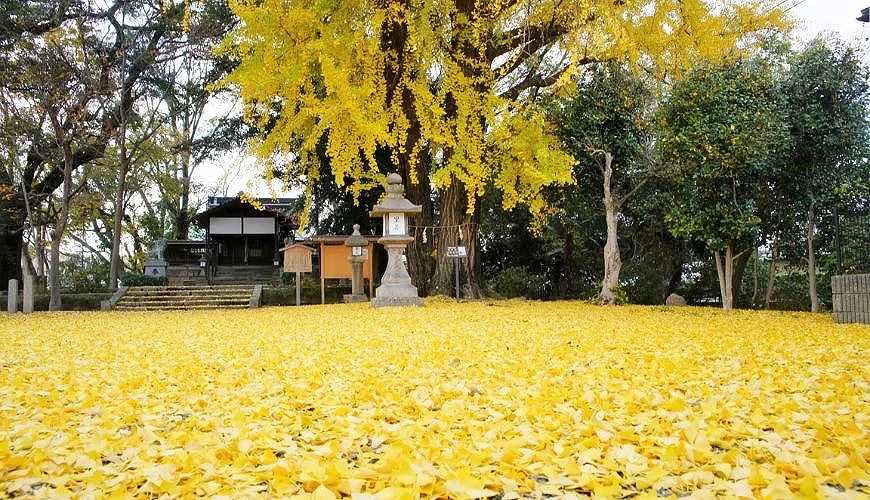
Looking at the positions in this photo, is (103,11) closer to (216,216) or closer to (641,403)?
(216,216)

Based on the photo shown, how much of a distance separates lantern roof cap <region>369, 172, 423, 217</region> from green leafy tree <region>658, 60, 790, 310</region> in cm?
461

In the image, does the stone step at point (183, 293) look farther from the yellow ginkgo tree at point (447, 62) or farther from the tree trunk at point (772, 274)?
the tree trunk at point (772, 274)

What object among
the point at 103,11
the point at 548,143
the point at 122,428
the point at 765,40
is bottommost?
the point at 122,428

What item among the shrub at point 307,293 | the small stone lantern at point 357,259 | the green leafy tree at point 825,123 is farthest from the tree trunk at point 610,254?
the shrub at point 307,293

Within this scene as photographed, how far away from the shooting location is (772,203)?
1097 centimetres

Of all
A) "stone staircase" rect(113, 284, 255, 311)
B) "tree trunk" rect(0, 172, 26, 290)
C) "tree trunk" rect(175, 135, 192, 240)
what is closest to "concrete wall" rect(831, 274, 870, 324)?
"stone staircase" rect(113, 284, 255, 311)

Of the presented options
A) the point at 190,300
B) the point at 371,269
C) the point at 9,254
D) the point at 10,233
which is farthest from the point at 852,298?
the point at 9,254

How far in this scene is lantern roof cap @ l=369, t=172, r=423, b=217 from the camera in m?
11.5

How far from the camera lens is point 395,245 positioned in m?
11.6

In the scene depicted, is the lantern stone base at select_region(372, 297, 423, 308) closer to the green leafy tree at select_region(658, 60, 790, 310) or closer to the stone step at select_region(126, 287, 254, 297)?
the green leafy tree at select_region(658, 60, 790, 310)

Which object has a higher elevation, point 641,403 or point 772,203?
point 772,203

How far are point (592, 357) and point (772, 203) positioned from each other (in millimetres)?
7973

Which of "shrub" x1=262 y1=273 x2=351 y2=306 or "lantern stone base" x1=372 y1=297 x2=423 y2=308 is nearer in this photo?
"lantern stone base" x1=372 y1=297 x2=423 y2=308

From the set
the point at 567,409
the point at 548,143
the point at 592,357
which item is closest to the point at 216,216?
the point at 548,143
